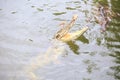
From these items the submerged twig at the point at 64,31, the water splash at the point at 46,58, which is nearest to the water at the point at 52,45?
the water splash at the point at 46,58

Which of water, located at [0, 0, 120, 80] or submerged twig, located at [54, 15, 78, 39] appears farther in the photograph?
submerged twig, located at [54, 15, 78, 39]

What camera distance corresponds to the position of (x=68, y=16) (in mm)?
8336

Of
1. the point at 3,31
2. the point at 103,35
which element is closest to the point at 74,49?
the point at 103,35

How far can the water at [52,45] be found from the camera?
5992 mm

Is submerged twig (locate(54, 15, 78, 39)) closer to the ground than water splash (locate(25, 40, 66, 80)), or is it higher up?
higher up

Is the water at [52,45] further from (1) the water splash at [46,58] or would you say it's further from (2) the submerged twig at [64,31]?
(2) the submerged twig at [64,31]

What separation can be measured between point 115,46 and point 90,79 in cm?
154

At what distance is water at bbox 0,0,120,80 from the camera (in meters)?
5.99

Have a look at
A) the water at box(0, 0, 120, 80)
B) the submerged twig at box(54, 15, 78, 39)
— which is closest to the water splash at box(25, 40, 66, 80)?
the water at box(0, 0, 120, 80)

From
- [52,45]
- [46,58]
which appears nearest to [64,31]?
[52,45]

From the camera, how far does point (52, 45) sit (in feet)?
22.7

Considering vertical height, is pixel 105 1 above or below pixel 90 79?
above

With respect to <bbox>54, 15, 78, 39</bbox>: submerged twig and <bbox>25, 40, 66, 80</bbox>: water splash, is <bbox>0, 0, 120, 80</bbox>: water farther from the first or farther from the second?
<bbox>54, 15, 78, 39</bbox>: submerged twig

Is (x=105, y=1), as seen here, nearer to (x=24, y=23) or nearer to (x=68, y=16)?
(x=68, y=16)
